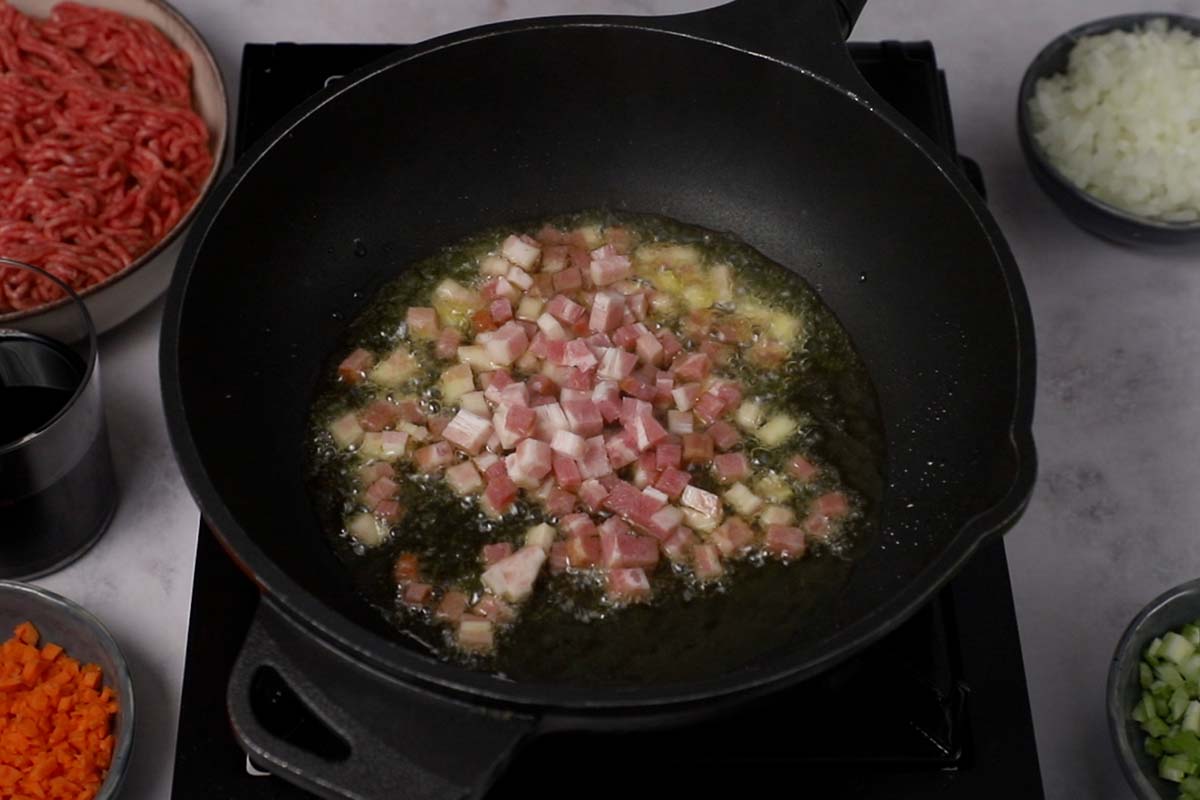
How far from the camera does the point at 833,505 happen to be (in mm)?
1301

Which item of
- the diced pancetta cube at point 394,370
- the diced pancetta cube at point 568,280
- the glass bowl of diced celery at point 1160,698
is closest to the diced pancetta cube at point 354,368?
the diced pancetta cube at point 394,370

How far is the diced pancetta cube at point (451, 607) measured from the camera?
122 cm

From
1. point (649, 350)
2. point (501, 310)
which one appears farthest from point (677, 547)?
point (501, 310)

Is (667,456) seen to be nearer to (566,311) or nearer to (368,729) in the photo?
(566,311)

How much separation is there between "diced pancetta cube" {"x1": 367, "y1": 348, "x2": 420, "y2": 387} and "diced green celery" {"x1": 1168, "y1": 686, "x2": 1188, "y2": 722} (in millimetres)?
792

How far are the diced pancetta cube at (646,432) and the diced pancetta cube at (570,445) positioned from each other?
0.05 metres

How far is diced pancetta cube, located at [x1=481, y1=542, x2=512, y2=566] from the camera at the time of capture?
125 centimetres

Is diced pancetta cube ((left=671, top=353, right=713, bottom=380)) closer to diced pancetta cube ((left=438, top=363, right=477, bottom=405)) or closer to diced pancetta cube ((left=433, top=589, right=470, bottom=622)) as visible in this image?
diced pancetta cube ((left=438, top=363, right=477, bottom=405))

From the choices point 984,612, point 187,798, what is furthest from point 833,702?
point 187,798

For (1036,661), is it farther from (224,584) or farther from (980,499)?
(224,584)

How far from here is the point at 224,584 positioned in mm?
1272

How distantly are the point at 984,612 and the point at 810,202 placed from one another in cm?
49

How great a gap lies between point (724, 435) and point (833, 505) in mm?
131

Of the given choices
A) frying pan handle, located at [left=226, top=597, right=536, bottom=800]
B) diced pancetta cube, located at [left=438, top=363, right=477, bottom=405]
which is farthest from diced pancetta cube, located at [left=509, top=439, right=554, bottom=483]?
frying pan handle, located at [left=226, top=597, right=536, bottom=800]
